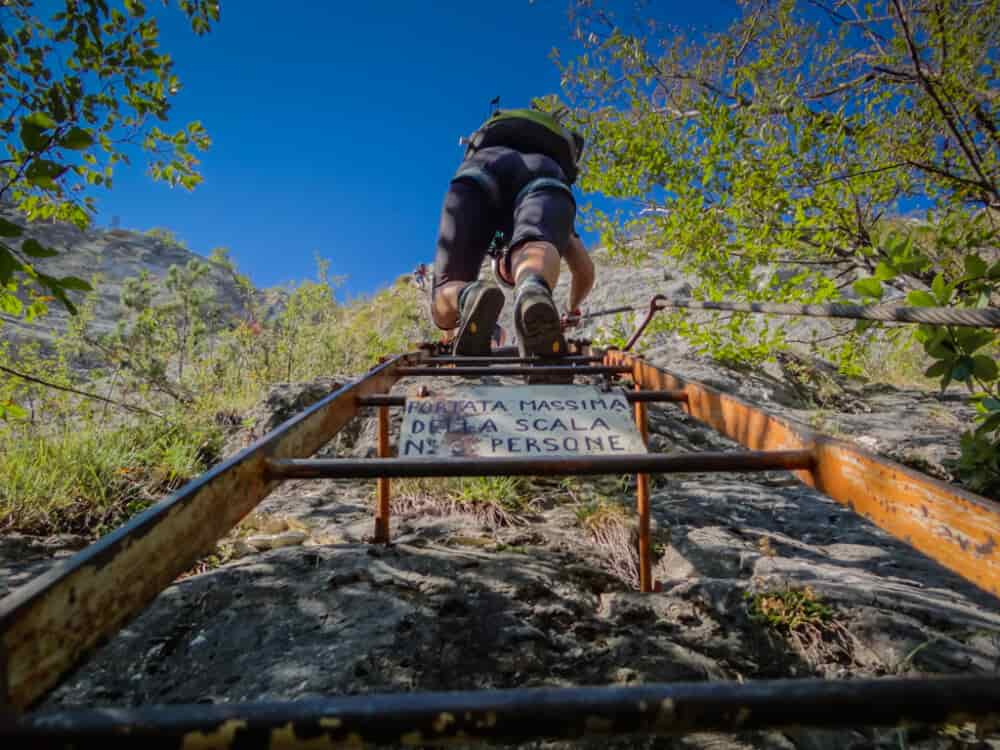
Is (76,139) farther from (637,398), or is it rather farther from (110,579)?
(637,398)

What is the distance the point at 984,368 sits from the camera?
1.37m

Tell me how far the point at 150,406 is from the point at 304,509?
10.3 ft

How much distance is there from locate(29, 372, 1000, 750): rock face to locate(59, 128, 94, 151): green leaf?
1401mm

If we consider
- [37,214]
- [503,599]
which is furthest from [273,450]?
[37,214]

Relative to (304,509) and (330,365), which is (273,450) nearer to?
(304,509)

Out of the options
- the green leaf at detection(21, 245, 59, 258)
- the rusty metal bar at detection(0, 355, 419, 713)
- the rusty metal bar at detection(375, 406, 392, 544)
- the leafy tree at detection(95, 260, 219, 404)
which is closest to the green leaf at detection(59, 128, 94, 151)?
the green leaf at detection(21, 245, 59, 258)

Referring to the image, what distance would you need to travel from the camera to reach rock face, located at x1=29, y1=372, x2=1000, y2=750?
1.36 metres

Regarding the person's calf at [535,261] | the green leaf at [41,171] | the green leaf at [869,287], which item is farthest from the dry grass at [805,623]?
the green leaf at [41,171]

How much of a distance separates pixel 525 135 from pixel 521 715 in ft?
11.1

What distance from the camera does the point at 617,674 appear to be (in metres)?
1.42

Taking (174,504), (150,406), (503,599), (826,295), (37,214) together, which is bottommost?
(503,599)

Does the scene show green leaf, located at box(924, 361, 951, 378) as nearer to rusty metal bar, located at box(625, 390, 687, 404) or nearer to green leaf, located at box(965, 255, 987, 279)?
green leaf, located at box(965, 255, 987, 279)

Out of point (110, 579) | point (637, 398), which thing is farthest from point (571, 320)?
point (110, 579)

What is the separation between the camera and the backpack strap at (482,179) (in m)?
3.07
